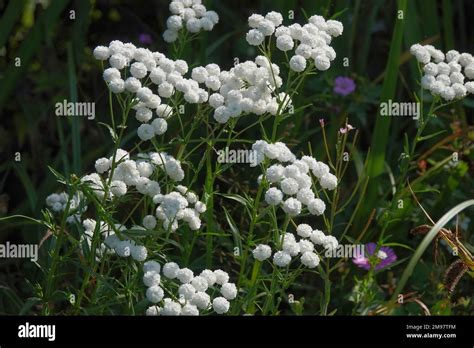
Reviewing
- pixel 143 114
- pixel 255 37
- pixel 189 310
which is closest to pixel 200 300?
pixel 189 310

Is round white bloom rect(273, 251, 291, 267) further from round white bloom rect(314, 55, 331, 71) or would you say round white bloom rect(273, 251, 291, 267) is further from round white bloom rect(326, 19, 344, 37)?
round white bloom rect(326, 19, 344, 37)

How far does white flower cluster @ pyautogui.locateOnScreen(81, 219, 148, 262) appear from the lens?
7.86 feet

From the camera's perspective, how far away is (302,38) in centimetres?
251

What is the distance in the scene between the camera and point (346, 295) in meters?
3.20

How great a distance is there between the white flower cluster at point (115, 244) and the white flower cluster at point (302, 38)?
60 centimetres

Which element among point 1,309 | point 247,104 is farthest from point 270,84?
point 1,309

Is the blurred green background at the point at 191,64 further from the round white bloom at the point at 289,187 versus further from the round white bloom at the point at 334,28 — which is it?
the round white bloom at the point at 289,187

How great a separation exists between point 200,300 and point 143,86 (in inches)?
22.3

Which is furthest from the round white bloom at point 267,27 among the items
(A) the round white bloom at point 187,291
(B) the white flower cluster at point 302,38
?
(A) the round white bloom at point 187,291

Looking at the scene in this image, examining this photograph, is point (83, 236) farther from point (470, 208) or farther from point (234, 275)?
point (470, 208)

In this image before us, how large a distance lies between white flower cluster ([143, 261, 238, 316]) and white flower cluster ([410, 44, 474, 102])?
84 centimetres

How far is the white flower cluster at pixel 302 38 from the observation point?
2.46 meters

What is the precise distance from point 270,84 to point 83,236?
24.9 inches

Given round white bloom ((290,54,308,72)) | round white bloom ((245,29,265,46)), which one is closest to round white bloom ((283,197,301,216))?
round white bloom ((290,54,308,72))
